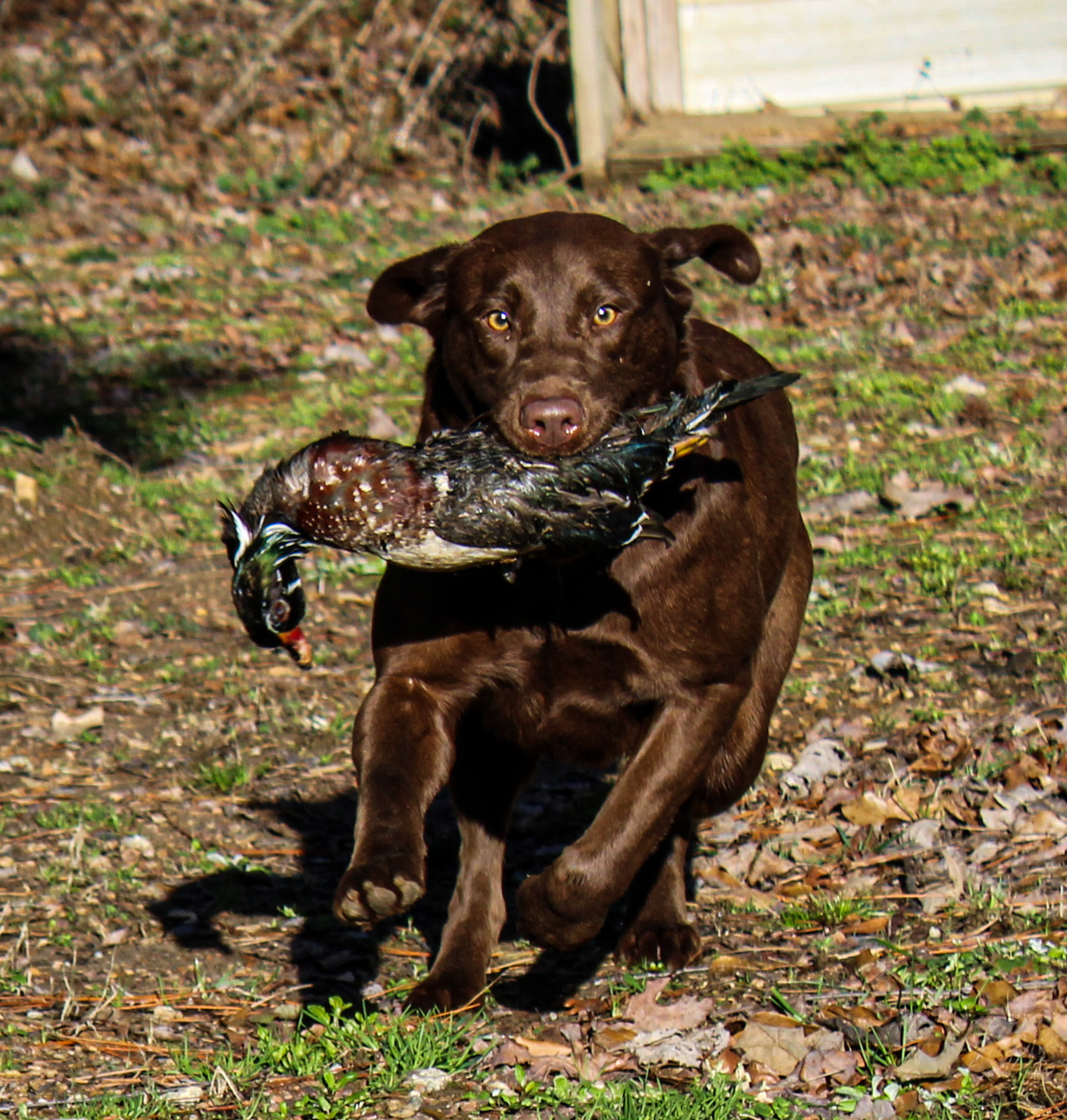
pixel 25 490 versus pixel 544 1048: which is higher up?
pixel 544 1048

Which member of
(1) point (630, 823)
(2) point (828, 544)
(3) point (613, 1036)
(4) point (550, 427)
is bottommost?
(2) point (828, 544)

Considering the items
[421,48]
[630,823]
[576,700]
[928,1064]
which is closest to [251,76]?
[421,48]

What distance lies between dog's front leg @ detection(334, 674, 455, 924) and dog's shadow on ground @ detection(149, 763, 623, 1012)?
26.3 inches

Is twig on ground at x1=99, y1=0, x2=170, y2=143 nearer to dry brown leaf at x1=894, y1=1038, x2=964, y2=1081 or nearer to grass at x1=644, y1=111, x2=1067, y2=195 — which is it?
grass at x1=644, y1=111, x2=1067, y2=195

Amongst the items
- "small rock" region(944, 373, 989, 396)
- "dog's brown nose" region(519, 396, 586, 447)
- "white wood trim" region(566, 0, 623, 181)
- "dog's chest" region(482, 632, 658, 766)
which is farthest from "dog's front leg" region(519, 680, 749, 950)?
"white wood trim" region(566, 0, 623, 181)

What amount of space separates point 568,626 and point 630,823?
0.47m

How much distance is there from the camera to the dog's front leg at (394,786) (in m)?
3.20

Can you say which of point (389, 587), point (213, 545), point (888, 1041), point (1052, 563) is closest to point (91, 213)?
point (213, 545)

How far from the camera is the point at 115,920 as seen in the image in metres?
4.29

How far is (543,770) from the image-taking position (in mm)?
5574

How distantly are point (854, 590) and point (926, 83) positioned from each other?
7186mm

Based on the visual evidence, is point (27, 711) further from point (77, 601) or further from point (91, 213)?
point (91, 213)

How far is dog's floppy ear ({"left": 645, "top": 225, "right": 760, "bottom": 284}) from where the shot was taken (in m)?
4.22

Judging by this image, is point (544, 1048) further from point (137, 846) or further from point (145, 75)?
point (145, 75)
